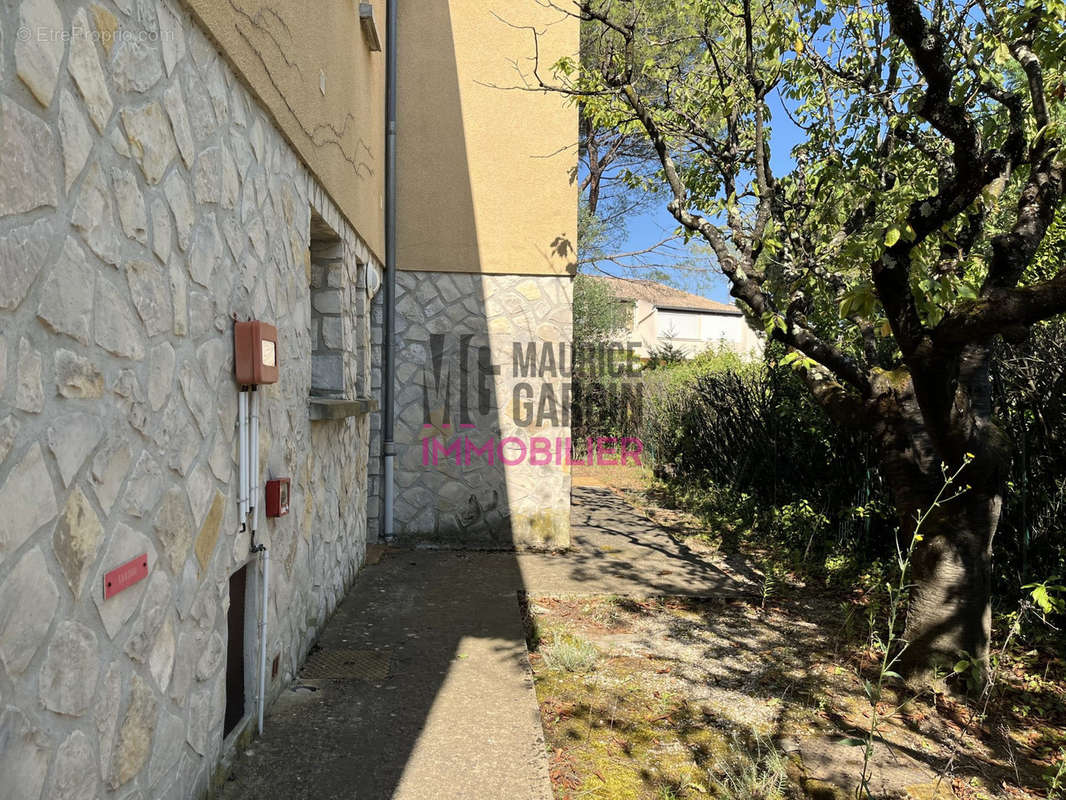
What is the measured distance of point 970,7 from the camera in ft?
13.3

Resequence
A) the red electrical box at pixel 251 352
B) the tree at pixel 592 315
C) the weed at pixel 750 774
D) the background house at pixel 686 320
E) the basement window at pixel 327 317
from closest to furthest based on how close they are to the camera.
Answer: the red electrical box at pixel 251 352 < the weed at pixel 750 774 < the basement window at pixel 327 317 < the tree at pixel 592 315 < the background house at pixel 686 320

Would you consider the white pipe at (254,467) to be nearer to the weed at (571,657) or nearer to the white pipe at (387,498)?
the weed at (571,657)

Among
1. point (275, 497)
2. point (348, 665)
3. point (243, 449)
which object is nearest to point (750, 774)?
point (348, 665)

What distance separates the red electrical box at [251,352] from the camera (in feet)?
8.07

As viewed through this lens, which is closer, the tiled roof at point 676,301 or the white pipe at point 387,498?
the white pipe at point 387,498

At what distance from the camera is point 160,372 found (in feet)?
6.15

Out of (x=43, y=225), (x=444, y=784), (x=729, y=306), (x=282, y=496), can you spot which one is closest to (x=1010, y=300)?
(x=444, y=784)

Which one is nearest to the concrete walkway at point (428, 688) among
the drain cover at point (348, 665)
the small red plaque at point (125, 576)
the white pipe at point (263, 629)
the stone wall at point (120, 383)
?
the drain cover at point (348, 665)

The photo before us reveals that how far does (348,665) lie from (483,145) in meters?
4.66

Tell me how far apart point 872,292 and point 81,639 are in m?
3.23

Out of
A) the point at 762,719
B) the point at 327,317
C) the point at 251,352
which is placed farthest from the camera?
the point at 327,317

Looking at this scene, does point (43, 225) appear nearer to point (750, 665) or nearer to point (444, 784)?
point (444, 784)

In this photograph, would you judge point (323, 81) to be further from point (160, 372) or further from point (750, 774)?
point (750, 774)

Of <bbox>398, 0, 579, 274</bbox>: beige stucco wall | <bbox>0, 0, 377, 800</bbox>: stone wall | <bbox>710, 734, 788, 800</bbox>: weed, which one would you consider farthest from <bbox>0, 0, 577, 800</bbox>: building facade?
<bbox>710, 734, 788, 800</bbox>: weed
